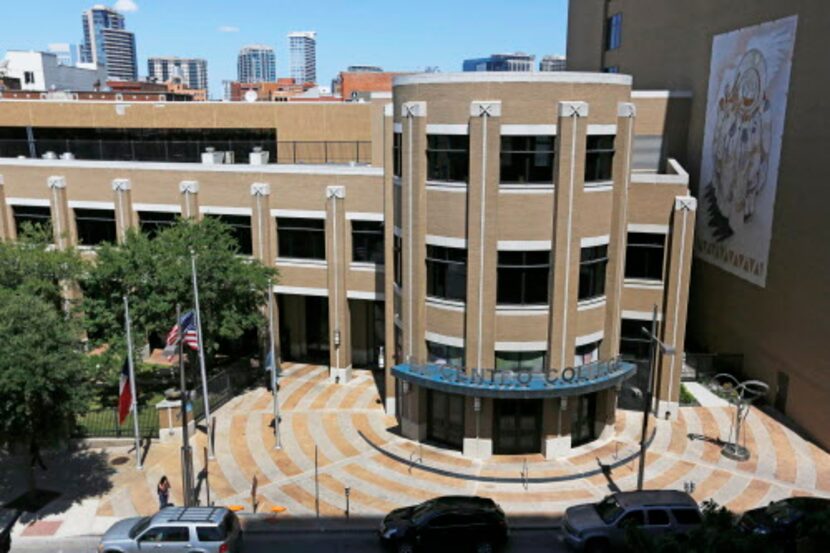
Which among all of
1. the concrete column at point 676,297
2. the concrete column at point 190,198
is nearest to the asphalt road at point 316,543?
the concrete column at point 676,297

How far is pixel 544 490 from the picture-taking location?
26.1m

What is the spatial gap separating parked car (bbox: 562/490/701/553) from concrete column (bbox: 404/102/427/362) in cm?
953

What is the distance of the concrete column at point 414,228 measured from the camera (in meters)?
26.7

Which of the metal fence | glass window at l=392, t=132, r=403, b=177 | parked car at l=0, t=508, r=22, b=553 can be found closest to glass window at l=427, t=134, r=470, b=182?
glass window at l=392, t=132, r=403, b=177

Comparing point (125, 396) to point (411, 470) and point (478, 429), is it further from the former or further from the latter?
point (478, 429)

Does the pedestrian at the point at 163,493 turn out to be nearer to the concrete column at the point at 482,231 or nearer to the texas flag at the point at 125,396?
the texas flag at the point at 125,396

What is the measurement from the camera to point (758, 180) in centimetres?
3284

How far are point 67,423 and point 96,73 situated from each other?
10920cm

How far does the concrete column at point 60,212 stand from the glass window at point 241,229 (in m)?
8.72

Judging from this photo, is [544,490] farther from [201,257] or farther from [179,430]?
[201,257]

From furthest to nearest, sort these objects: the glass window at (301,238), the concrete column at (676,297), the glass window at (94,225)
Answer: the glass window at (94,225) → the glass window at (301,238) → the concrete column at (676,297)

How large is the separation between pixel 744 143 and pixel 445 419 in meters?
19.7

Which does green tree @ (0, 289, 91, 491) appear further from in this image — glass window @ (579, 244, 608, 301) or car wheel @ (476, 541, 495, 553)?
glass window @ (579, 244, 608, 301)

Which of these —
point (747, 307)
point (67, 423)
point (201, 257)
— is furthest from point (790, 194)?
point (67, 423)
